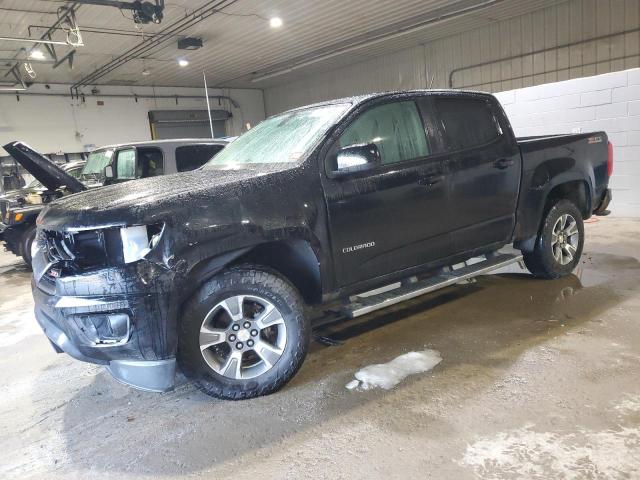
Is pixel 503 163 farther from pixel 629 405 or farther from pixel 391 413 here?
pixel 391 413

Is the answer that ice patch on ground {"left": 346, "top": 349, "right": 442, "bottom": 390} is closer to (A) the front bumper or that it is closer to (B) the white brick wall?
(A) the front bumper

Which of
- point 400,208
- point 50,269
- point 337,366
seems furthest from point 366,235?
point 50,269

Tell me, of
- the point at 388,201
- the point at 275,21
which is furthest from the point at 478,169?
the point at 275,21

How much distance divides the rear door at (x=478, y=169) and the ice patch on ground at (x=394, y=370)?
3.08 feet

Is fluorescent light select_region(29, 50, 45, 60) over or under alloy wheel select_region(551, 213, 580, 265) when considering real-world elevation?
over

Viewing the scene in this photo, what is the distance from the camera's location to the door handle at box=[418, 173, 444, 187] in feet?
11.7

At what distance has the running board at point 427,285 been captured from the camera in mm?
3312

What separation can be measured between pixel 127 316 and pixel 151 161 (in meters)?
5.33

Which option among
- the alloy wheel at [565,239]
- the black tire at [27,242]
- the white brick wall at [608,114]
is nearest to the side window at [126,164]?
the black tire at [27,242]

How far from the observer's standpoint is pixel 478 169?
392 centimetres

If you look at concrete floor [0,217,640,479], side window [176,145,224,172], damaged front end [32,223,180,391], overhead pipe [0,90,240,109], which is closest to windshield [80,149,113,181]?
side window [176,145,224,172]

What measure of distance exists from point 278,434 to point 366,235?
1381 millimetres

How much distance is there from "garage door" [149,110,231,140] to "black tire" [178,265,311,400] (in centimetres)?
1868

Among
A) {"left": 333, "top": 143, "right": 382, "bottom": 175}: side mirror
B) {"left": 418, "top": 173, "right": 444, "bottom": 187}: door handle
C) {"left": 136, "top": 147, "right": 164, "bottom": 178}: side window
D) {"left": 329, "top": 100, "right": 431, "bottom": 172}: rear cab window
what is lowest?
{"left": 418, "top": 173, "right": 444, "bottom": 187}: door handle
